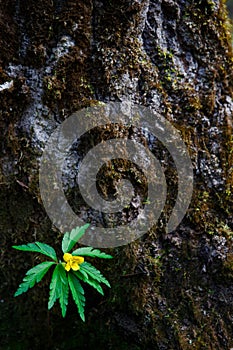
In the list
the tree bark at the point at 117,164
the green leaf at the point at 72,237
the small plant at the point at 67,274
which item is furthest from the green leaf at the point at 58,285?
the tree bark at the point at 117,164

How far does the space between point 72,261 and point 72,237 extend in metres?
0.15

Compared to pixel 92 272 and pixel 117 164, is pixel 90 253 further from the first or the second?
pixel 117 164

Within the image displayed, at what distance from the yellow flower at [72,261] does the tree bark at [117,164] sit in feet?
1.03

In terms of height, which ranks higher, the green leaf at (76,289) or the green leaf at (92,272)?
the green leaf at (92,272)

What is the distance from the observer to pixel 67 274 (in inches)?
77.0

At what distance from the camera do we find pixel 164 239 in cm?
226

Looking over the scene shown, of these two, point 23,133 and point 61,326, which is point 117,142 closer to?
point 23,133

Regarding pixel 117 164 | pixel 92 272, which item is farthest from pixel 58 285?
pixel 117 164

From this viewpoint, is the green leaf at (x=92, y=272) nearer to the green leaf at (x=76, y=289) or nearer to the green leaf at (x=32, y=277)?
the green leaf at (x=76, y=289)

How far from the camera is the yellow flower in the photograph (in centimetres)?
189

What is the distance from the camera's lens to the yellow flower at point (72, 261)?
1.89m

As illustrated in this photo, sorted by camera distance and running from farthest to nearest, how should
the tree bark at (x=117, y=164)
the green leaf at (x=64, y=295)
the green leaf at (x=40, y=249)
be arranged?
the tree bark at (x=117, y=164) < the green leaf at (x=40, y=249) < the green leaf at (x=64, y=295)

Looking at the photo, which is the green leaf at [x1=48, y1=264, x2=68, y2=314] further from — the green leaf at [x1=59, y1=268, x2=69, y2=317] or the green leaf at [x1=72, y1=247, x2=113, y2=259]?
the green leaf at [x1=72, y1=247, x2=113, y2=259]

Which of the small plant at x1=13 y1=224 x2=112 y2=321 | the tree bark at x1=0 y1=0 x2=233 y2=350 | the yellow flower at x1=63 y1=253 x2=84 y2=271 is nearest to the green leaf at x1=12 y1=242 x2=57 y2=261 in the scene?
the small plant at x1=13 y1=224 x2=112 y2=321
